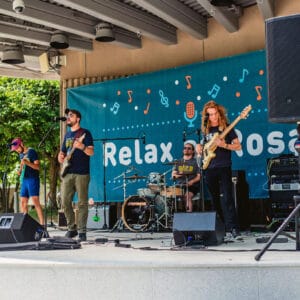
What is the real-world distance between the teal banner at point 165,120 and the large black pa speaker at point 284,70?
4.48 m

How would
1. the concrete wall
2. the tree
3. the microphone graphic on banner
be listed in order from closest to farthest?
the concrete wall
the microphone graphic on banner
the tree

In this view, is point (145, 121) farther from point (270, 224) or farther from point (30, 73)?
point (30, 73)

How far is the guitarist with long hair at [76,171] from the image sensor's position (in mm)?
6801

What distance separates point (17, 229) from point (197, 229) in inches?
86.9

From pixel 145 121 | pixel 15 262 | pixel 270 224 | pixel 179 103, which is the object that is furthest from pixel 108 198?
pixel 15 262

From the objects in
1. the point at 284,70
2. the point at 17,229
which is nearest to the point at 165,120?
the point at 17,229

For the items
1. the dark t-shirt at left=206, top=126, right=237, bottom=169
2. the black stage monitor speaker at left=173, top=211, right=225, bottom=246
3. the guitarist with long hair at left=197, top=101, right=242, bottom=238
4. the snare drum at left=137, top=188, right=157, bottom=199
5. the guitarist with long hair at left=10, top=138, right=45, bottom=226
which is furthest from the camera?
the snare drum at left=137, top=188, right=157, bottom=199

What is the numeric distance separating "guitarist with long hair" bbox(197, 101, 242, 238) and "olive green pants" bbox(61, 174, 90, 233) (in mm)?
1647

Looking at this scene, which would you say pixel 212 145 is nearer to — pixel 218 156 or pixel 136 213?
pixel 218 156

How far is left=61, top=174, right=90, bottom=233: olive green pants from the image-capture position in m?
6.80

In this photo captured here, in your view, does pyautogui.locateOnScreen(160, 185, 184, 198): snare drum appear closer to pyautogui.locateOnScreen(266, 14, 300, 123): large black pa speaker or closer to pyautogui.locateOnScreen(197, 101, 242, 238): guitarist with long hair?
pyautogui.locateOnScreen(197, 101, 242, 238): guitarist with long hair

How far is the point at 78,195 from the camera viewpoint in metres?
6.82

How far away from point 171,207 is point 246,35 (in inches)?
136

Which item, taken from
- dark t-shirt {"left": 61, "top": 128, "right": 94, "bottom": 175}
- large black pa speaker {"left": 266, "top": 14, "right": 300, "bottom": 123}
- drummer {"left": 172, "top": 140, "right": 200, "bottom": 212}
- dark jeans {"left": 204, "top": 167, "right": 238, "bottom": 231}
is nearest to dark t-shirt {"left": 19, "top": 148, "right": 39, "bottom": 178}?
dark t-shirt {"left": 61, "top": 128, "right": 94, "bottom": 175}
